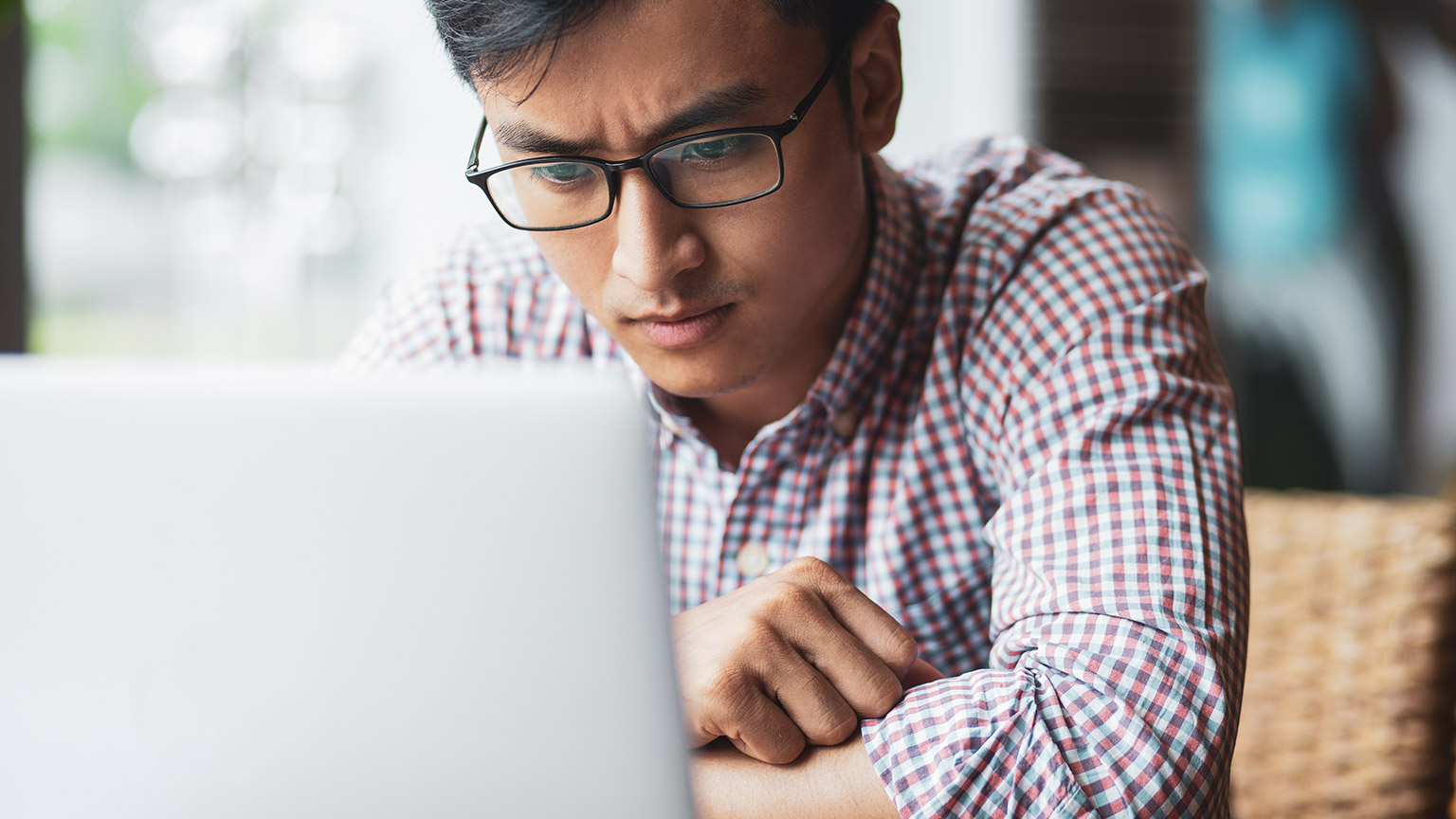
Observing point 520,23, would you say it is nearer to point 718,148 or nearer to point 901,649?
point 718,148

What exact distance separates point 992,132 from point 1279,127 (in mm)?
1012

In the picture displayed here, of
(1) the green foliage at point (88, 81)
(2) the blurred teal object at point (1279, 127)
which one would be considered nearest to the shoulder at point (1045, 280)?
(2) the blurred teal object at point (1279, 127)

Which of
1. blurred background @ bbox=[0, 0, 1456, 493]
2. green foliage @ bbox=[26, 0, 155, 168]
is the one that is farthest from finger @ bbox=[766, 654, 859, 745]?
green foliage @ bbox=[26, 0, 155, 168]

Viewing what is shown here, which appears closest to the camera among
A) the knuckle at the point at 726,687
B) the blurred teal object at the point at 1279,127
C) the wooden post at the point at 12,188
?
the knuckle at the point at 726,687

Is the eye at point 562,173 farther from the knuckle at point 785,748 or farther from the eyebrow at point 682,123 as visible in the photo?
the knuckle at point 785,748

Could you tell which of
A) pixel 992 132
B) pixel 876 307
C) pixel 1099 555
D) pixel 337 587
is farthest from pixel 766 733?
pixel 992 132

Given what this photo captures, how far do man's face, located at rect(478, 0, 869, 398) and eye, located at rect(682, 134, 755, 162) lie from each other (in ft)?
0.04

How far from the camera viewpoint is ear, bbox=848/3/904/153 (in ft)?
3.56

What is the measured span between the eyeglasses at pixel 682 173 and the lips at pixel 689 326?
105 mm

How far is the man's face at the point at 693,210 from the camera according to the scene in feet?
2.99

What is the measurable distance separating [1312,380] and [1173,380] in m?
Result: 3.06

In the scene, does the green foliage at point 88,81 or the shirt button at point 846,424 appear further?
the green foliage at point 88,81

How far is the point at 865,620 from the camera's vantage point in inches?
32.8

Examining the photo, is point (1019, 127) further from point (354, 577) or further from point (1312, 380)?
point (354, 577)
